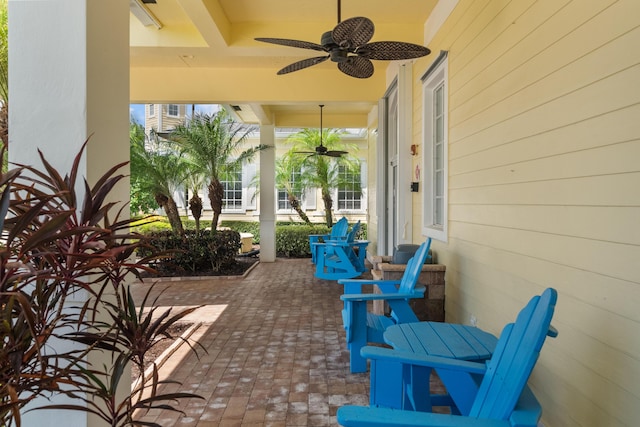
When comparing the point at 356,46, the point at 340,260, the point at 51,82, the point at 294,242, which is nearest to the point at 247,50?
the point at 356,46

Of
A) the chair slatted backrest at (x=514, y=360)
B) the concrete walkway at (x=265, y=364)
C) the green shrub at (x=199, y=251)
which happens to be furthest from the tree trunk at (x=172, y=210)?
the chair slatted backrest at (x=514, y=360)

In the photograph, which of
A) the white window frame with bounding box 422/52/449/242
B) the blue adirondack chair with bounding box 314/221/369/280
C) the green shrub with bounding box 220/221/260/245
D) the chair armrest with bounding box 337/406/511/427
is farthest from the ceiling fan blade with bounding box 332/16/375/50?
the green shrub with bounding box 220/221/260/245

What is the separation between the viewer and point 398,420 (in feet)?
4.45

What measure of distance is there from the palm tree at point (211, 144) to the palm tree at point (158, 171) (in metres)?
0.38

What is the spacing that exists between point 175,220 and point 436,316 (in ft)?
20.6

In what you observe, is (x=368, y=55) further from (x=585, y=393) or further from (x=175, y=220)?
(x=175, y=220)

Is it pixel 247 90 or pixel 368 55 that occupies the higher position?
pixel 247 90

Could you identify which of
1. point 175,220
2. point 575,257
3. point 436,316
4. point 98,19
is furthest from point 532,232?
point 175,220

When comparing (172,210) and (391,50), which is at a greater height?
(391,50)

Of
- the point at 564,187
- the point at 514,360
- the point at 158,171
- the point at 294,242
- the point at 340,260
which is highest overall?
the point at 158,171

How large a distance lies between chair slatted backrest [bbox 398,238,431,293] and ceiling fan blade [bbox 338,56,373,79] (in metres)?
1.71

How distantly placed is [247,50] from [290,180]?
838cm

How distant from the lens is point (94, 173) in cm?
179

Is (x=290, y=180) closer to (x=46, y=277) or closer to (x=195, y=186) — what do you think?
(x=195, y=186)
